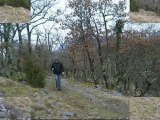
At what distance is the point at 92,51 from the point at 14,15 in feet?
3.61

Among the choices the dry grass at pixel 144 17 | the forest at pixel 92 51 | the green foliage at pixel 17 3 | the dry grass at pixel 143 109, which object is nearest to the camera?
the green foliage at pixel 17 3

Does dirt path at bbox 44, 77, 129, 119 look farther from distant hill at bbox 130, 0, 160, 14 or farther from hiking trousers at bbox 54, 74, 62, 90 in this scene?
distant hill at bbox 130, 0, 160, 14

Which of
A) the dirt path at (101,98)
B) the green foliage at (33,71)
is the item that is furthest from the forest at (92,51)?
the dirt path at (101,98)

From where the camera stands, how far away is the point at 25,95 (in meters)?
7.61

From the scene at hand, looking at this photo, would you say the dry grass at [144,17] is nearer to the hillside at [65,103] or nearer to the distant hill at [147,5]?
the distant hill at [147,5]

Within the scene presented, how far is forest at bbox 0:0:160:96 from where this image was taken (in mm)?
7547

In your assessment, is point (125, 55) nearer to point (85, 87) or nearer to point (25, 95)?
point (85, 87)

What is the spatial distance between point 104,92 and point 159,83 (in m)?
0.73

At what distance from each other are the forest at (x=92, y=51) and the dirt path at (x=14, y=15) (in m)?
0.06

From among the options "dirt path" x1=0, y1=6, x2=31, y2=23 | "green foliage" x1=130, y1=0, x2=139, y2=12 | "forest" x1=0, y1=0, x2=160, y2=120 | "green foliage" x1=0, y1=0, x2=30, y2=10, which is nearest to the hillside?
"forest" x1=0, y1=0, x2=160, y2=120

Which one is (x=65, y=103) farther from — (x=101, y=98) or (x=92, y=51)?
(x=92, y=51)

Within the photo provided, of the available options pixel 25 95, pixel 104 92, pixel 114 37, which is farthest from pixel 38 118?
pixel 114 37

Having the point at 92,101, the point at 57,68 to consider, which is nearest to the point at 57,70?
the point at 57,68

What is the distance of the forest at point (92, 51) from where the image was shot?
755cm
